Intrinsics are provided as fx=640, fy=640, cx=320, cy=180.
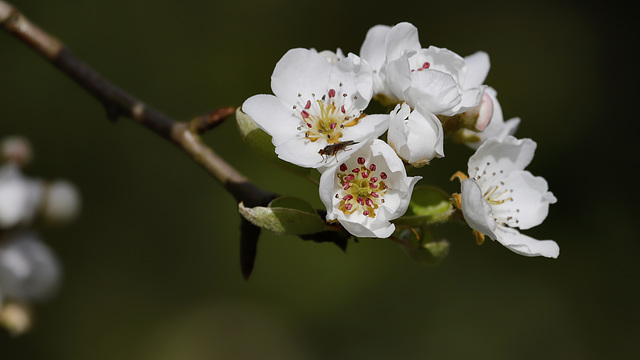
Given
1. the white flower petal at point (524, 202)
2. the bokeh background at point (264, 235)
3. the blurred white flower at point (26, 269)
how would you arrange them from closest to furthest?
the white flower petal at point (524, 202)
the blurred white flower at point (26, 269)
the bokeh background at point (264, 235)

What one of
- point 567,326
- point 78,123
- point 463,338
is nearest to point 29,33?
point 78,123

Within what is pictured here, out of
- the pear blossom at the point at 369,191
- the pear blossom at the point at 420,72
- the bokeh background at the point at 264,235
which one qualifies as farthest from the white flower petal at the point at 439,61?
the bokeh background at the point at 264,235

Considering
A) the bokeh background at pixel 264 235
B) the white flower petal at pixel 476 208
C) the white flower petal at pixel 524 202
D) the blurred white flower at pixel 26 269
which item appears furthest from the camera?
the bokeh background at pixel 264 235

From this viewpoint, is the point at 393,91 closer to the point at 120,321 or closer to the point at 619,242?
the point at 120,321

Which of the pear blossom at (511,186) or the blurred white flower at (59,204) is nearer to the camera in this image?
the pear blossom at (511,186)

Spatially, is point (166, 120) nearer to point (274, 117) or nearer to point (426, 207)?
point (274, 117)

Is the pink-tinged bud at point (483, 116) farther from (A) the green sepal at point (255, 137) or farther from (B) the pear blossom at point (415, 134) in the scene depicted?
(A) the green sepal at point (255, 137)

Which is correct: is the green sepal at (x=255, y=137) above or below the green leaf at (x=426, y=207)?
above
